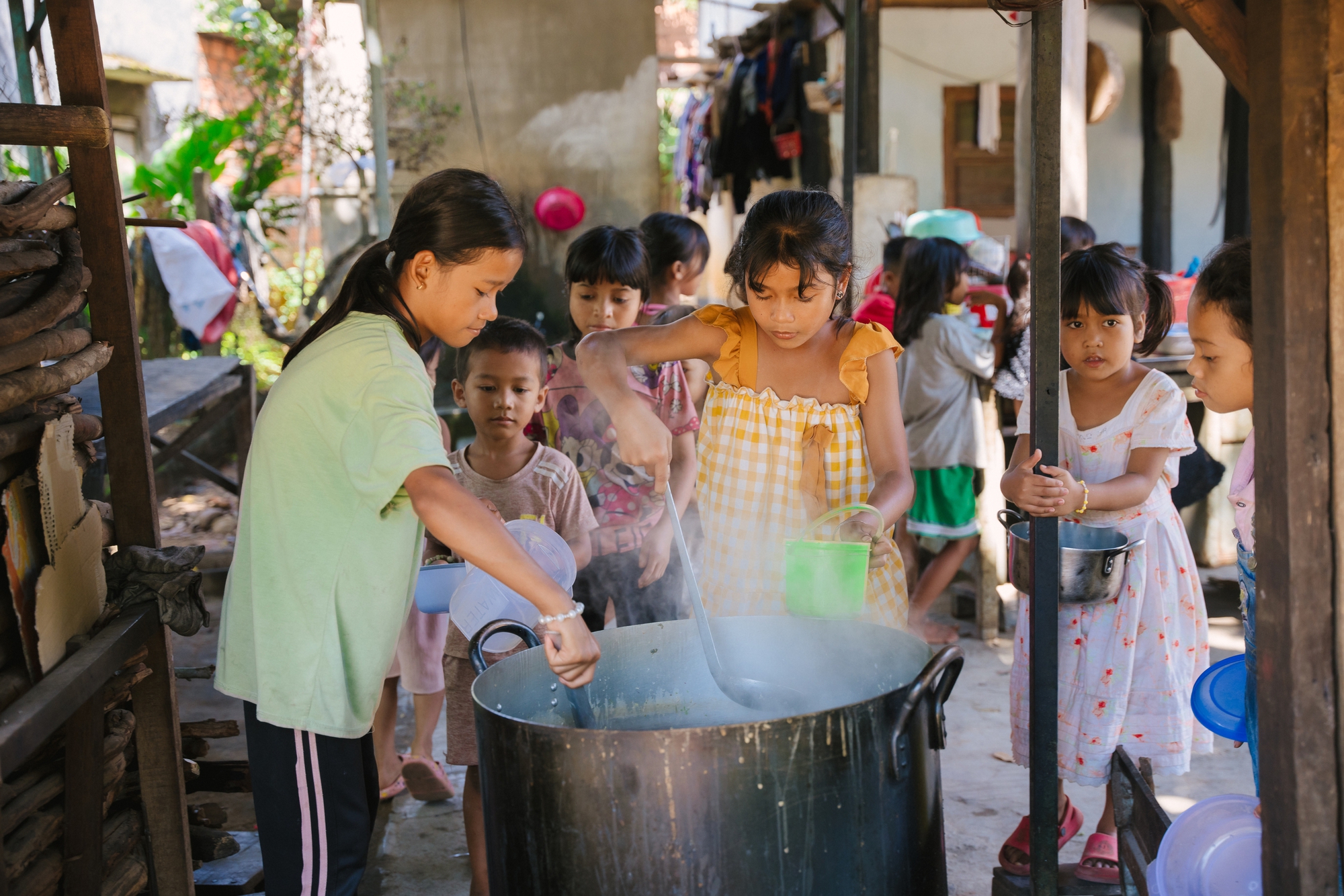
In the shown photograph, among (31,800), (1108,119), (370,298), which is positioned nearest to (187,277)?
(31,800)

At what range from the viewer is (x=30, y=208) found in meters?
1.90

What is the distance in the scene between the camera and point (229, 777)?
281 centimetres

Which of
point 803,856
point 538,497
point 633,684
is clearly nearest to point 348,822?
point 633,684

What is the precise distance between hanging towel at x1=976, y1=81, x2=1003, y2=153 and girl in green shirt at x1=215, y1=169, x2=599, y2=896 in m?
8.04

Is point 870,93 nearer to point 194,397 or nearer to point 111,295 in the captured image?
point 194,397

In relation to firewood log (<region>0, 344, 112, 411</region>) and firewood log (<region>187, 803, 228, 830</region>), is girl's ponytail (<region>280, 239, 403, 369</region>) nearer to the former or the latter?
firewood log (<region>0, 344, 112, 411</region>)

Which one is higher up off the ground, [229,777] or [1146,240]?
[1146,240]

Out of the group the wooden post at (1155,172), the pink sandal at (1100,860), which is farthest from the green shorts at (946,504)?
the wooden post at (1155,172)

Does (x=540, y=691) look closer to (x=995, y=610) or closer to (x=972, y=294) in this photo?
(x=995, y=610)

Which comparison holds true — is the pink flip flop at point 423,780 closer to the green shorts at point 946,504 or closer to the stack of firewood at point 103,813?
the stack of firewood at point 103,813

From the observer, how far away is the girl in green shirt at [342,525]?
5.76ft

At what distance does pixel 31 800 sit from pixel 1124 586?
242cm

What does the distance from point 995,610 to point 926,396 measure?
1056mm

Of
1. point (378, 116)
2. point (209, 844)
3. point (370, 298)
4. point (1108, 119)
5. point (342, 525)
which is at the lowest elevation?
point (209, 844)
